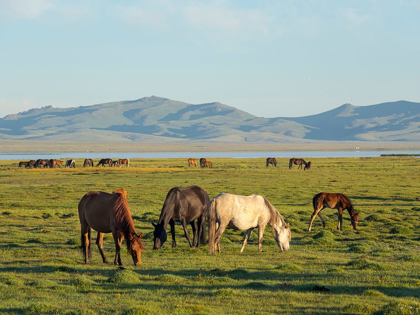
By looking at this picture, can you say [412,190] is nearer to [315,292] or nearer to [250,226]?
[250,226]

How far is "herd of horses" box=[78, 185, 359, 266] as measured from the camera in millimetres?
15836

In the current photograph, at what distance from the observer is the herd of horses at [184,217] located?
623 inches

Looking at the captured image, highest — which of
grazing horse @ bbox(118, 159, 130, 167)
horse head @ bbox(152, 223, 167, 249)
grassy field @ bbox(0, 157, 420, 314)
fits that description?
grazing horse @ bbox(118, 159, 130, 167)

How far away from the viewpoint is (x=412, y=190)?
46.7 meters

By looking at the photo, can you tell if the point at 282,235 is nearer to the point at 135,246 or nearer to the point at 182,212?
the point at 182,212

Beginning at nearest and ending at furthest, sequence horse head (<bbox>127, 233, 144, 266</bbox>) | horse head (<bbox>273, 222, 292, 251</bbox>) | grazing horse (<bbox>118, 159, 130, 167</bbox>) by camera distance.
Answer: horse head (<bbox>127, 233, 144, 266</bbox>) → horse head (<bbox>273, 222, 292, 251</bbox>) → grazing horse (<bbox>118, 159, 130, 167</bbox>)

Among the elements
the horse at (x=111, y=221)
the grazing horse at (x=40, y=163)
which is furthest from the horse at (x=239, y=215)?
the grazing horse at (x=40, y=163)

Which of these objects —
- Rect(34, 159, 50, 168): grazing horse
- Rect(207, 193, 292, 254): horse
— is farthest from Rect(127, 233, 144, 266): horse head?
Rect(34, 159, 50, 168): grazing horse

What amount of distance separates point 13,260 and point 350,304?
10.2 metres

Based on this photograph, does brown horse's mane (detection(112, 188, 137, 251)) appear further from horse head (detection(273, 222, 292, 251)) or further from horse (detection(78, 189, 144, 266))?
horse head (detection(273, 222, 292, 251))

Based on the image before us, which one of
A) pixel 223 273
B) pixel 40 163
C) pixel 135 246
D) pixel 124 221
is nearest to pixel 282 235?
pixel 223 273

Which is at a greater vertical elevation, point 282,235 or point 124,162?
point 124,162

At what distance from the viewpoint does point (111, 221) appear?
15.9 metres

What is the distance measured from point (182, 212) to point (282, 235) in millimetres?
3299
